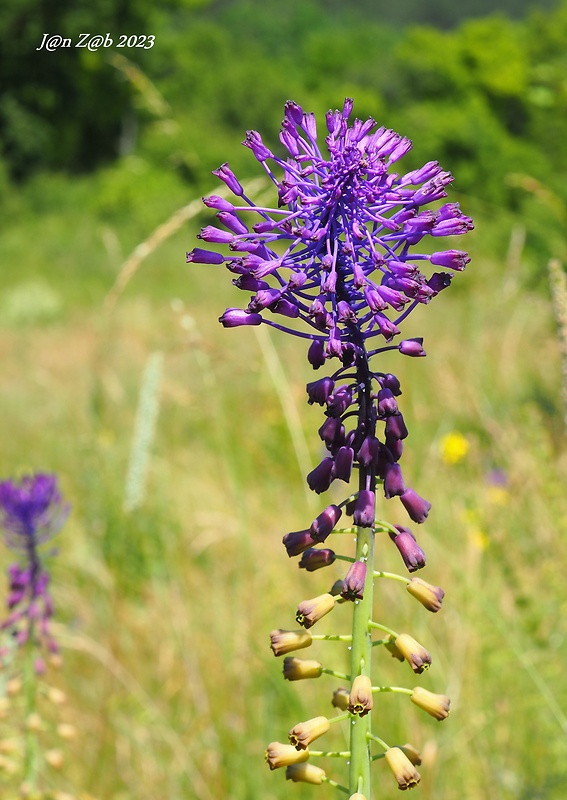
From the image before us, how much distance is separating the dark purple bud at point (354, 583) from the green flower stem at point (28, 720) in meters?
1.49

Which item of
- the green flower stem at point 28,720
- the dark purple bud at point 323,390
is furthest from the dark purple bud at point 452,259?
the green flower stem at point 28,720

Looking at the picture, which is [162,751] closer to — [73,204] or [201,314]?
[201,314]

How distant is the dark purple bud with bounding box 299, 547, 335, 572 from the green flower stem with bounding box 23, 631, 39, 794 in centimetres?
137

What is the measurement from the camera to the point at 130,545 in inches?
202

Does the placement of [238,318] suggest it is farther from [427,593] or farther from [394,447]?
[427,593]

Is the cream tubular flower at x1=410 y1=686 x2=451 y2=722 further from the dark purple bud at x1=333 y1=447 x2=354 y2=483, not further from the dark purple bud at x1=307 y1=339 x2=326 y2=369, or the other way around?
the dark purple bud at x1=307 y1=339 x2=326 y2=369

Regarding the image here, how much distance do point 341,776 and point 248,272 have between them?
88.8 inches

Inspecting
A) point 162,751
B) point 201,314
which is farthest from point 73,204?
point 162,751

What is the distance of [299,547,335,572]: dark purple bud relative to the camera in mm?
1240

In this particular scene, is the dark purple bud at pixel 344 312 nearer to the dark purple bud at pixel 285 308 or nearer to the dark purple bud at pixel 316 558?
the dark purple bud at pixel 285 308

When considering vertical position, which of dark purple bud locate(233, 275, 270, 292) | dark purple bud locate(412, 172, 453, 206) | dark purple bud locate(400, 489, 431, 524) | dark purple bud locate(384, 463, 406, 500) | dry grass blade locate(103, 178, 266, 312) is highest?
dry grass blade locate(103, 178, 266, 312)

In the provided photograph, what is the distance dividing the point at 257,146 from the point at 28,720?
5.75 feet

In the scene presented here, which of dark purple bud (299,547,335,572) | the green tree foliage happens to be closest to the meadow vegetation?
dark purple bud (299,547,335,572)

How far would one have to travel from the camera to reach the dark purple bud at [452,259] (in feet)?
3.83
